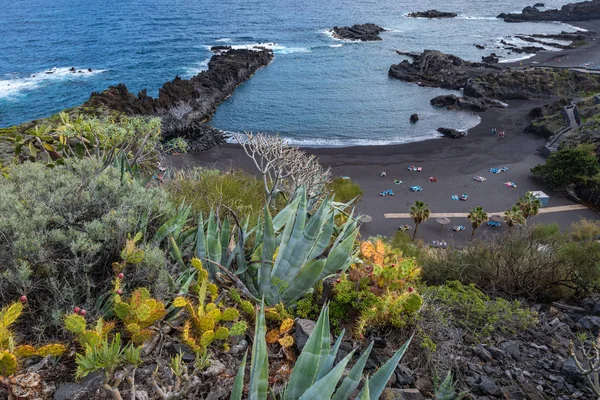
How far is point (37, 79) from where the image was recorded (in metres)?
50.7

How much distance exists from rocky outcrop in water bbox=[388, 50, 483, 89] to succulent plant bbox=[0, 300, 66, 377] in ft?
190

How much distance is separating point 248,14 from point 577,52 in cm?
7480

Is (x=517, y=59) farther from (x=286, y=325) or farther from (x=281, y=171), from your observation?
(x=286, y=325)

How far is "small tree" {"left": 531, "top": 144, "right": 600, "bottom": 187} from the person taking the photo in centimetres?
2869

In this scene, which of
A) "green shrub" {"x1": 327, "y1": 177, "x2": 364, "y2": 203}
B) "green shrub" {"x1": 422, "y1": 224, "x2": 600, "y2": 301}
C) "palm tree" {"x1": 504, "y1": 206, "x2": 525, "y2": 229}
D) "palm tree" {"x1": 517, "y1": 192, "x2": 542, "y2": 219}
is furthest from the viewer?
"palm tree" {"x1": 517, "y1": 192, "x2": 542, "y2": 219}

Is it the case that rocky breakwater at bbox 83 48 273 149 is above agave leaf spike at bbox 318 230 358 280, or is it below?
below

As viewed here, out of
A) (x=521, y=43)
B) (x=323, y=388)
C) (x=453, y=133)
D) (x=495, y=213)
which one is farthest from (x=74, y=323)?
(x=521, y=43)

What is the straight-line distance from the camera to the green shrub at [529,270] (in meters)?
8.17

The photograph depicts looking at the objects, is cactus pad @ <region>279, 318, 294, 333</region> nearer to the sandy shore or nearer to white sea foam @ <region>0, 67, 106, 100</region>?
the sandy shore

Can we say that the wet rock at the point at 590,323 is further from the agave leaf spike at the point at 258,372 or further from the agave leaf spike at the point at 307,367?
the agave leaf spike at the point at 258,372

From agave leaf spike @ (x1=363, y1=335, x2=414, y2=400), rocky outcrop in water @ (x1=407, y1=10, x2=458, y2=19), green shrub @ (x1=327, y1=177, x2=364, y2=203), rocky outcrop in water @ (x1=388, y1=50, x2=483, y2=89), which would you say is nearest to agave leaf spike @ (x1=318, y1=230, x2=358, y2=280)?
agave leaf spike @ (x1=363, y1=335, x2=414, y2=400)

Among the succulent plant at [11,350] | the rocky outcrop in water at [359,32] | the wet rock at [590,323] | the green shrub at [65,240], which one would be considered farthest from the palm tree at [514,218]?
the rocky outcrop in water at [359,32]

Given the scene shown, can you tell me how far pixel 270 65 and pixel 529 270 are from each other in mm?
60294

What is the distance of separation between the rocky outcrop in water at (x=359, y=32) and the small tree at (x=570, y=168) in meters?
57.9
